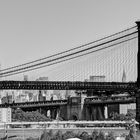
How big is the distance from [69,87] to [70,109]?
70011mm

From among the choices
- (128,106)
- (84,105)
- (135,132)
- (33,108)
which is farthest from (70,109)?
(135,132)

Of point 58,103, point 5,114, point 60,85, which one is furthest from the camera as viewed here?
point 58,103

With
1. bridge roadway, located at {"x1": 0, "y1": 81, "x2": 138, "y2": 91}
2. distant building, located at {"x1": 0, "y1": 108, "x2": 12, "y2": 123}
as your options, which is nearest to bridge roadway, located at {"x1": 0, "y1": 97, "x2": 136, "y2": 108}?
distant building, located at {"x1": 0, "y1": 108, "x2": 12, "y2": 123}

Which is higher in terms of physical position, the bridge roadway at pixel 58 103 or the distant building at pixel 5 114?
the bridge roadway at pixel 58 103

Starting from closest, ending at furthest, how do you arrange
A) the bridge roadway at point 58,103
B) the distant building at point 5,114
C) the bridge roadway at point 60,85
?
the bridge roadway at point 60,85
the distant building at point 5,114
the bridge roadway at point 58,103

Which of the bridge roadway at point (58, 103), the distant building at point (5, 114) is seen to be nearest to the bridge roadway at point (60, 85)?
the distant building at point (5, 114)

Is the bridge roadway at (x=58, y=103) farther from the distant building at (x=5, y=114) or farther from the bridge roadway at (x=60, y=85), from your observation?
the bridge roadway at (x=60, y=85)

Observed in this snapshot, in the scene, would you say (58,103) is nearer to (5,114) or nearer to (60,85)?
(5,114)

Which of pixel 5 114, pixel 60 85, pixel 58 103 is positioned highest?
pixel 58 103

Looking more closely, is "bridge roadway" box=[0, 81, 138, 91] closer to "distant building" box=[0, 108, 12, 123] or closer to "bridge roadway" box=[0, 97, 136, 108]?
"distant building" box=[0, 108, 12, 123]

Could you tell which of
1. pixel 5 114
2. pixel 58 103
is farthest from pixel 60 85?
pixel 58 103

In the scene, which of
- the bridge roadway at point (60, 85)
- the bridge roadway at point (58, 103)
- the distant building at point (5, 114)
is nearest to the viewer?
the bridge roadway at point (60, 85)

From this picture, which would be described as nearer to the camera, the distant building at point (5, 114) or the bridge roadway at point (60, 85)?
the bridge roadway at point (60, 85)

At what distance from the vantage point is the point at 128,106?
138 metres
